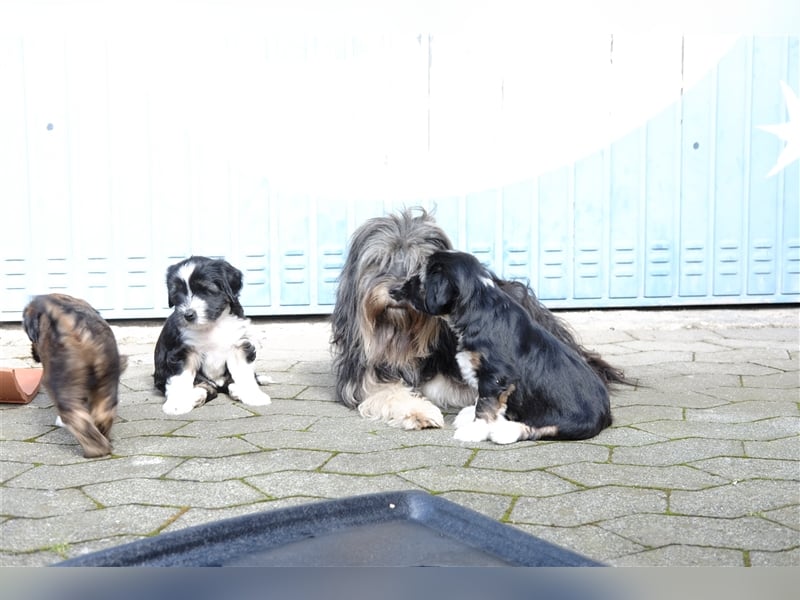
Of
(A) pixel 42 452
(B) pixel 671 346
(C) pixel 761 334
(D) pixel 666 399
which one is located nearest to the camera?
(A) pixel 42 452

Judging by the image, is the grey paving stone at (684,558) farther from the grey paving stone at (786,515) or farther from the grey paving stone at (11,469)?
the grey paving stone at (11,469)

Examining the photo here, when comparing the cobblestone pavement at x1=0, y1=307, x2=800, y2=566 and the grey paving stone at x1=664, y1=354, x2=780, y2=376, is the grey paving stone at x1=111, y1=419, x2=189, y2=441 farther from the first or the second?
the grey paving stone at x1=664, y1=354, x2=780, y2=376

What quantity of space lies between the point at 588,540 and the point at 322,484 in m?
1.01

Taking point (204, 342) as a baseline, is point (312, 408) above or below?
below

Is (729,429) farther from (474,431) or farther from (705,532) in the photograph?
(705,532)

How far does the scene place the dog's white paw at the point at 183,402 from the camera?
4.56m

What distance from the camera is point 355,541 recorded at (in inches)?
114

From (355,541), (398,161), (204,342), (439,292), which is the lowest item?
(355,541)

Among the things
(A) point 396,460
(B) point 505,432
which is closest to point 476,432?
(B) point 505,432

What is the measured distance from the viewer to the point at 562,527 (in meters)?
2.94

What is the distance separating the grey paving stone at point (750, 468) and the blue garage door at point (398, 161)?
3669mm

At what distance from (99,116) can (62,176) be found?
51 centimetres

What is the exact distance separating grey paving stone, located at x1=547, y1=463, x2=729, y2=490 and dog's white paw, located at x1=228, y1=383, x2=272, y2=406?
175 centimetres

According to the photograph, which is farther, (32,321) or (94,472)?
(32,321)
